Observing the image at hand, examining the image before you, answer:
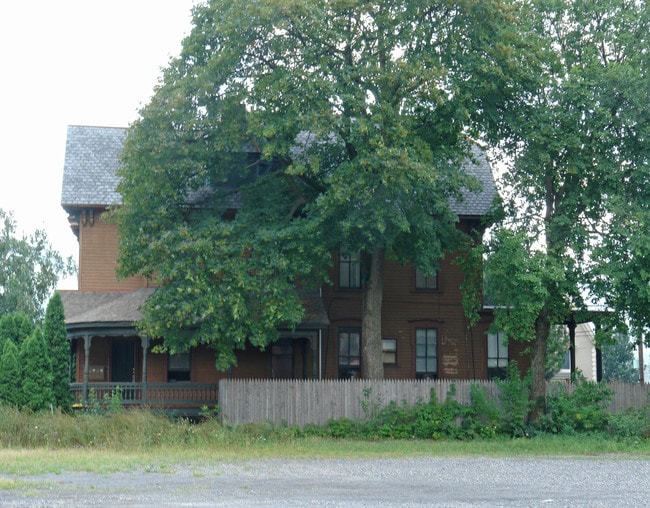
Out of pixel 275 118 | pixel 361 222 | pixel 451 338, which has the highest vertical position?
pixel 275 118

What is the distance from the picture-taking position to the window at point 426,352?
116 feet

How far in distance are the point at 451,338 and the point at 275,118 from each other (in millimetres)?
12457

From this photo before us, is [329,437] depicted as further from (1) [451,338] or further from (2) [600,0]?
(2) [600,0]

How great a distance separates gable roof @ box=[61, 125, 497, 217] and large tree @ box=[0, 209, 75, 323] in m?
16.2

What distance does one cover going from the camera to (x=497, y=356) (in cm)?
3588

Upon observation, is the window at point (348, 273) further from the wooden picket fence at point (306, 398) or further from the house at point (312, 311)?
the wooden picket fence at point (306, 398)

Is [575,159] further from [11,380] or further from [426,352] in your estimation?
[11,380]

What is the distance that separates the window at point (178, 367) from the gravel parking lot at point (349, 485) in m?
12.4

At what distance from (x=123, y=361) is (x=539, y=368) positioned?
14.3 metres

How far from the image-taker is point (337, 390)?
28.5m

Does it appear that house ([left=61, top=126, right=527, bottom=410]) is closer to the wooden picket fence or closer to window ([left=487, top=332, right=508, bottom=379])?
window ([left=487, top=332, right=508, bottom=379])

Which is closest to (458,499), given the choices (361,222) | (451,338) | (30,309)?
(361,222)

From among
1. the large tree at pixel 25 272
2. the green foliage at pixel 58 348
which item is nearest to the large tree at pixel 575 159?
the green foliage at pixel 58 348

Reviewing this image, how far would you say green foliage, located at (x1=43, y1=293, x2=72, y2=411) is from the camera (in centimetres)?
2981
